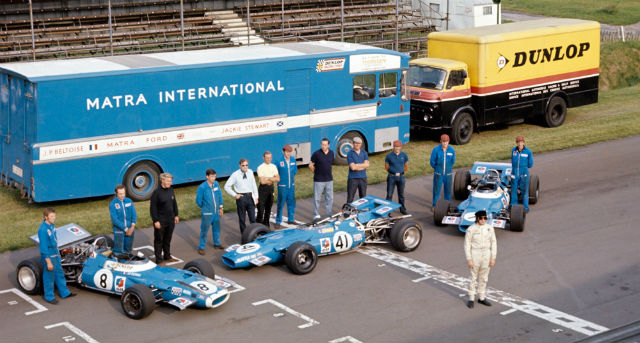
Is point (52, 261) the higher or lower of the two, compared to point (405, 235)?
higher

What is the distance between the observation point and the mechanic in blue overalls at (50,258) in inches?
533

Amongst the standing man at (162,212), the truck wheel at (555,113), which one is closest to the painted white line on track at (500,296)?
the standing man at (162,212)

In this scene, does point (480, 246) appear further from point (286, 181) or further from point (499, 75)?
point (499, 75)

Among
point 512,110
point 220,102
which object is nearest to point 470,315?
point 220,102

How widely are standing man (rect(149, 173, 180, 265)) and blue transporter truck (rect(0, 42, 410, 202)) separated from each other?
A: 431 cm

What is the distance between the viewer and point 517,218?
17234 mm

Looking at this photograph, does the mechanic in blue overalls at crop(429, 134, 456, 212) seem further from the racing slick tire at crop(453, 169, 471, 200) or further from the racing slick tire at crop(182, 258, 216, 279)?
the racing slick tire at crop(182, 258, 216, 279)

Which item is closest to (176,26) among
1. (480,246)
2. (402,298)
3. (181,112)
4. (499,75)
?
(499,75)

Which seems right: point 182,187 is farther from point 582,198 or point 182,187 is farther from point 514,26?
point 514,26

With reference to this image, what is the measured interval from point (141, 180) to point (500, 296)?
31.1 ft

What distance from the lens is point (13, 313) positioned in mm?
13430

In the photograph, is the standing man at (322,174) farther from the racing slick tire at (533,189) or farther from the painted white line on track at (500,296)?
the racing slick tire at (533,189)

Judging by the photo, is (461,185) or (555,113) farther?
(555,113)

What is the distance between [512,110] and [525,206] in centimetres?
869
